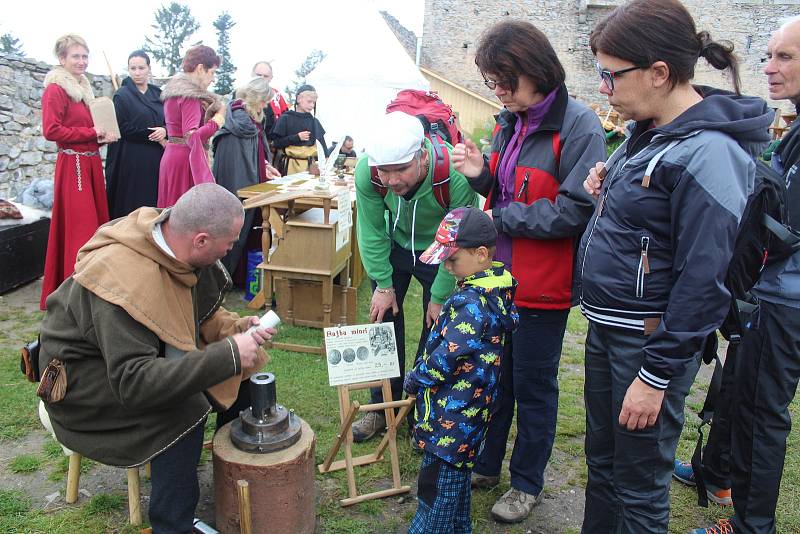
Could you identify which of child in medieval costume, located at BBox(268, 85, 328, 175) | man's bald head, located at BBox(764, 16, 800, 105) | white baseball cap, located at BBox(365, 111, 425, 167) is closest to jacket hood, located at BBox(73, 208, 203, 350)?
white baseball cap, located at BBox(365, 111, 425, 167)

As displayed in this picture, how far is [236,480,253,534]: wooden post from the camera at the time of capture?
2.28 metres

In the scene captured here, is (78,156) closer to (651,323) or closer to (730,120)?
(651,323)

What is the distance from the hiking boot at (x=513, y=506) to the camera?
8.89 ft

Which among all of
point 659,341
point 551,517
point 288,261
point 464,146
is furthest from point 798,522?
point 288,261

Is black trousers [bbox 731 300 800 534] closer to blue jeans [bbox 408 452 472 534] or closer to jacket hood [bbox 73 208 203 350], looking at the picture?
blue jeans [bbox 408 452 472 534]

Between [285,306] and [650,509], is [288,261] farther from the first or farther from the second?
[650,509]

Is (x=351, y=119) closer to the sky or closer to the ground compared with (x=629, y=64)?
closer to the ground

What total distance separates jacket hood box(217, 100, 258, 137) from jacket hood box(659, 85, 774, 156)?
480 centimetres

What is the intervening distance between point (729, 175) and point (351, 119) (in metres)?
9.80

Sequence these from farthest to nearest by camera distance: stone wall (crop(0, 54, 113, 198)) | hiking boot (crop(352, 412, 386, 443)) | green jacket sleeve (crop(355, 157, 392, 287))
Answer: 1. stone wall (crop(0, 54, 113, 198))
2. hiking boot (crop(352, 412, 386, 443))
3. green jacket sleeve (crop(355, 157, 392, 287))

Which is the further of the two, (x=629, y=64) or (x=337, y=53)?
(x=337, y=53)

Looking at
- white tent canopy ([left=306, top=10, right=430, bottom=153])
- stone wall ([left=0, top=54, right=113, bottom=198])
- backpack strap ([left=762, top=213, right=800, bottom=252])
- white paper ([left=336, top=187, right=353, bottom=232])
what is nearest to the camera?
backpack strap ([left=762, top=213, right=800, bottom=252])

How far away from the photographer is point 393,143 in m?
2.55

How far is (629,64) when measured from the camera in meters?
1.74
